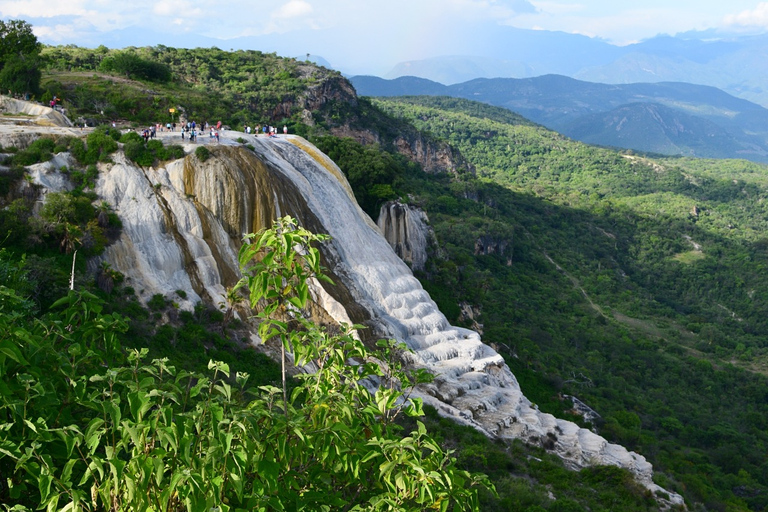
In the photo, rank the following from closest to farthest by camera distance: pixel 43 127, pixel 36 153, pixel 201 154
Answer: pixel 36 153
pixel 201 154
pixel 43 127

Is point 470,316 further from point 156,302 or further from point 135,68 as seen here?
point 135,68

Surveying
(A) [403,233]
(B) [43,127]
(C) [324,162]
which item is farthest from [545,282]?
(B) [43,127]

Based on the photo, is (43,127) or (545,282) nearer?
(43,127)

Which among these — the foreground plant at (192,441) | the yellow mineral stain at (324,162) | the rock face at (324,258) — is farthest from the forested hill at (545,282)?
the foreground plant at (192,441)

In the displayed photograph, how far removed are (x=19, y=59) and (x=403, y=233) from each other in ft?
90.9

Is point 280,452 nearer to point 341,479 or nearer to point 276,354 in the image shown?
point 341,479

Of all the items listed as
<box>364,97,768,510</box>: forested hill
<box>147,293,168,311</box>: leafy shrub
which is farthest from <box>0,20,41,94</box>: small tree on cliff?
<box>364,97,768,510</box>: forested hill

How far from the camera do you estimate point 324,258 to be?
103 ft

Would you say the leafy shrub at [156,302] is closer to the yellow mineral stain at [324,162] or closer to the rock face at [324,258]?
the rock face at [324,258]

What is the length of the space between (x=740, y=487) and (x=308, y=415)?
37.1 metres

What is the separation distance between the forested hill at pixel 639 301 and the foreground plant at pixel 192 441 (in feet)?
95.5

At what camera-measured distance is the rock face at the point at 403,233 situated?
45.8 m

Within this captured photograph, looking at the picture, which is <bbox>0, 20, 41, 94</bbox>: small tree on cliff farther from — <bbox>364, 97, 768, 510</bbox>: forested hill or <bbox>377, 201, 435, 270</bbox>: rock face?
<bbox>364, 97, 768, 510</bbox>: forested hill

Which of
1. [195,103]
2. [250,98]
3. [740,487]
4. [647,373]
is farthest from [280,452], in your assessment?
[250,98]
